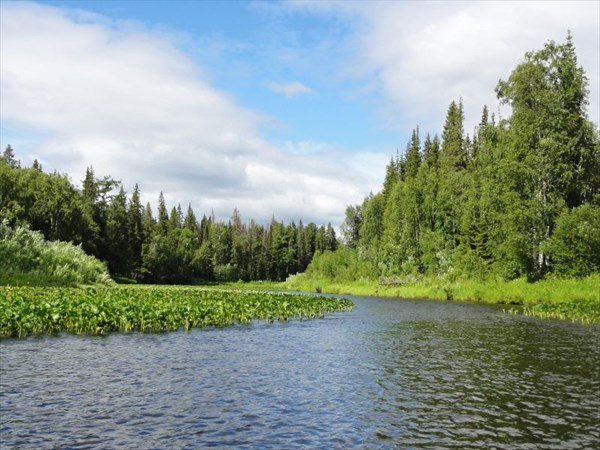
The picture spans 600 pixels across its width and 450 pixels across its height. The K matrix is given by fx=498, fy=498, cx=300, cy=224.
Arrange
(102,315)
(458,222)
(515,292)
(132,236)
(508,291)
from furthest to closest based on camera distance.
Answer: (132,236)
(458,222)
(508,291)
(515,292)
(102,315)

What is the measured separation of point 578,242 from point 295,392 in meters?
41.6

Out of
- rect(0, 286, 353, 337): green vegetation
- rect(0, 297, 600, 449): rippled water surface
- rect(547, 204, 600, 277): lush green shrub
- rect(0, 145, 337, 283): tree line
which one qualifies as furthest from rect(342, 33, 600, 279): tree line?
rect(0, 145, 337, 283): tree line

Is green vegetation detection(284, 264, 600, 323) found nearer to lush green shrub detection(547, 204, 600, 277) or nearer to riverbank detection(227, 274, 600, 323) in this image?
riverbank detection(227, 274, 600, 323)

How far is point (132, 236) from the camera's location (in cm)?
13112

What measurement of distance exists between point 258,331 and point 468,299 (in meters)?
40.2

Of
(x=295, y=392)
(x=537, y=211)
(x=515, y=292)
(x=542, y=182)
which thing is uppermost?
(x=542, y=182)

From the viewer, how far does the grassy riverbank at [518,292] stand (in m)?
38.9

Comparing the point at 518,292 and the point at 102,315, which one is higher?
the point at 518,292

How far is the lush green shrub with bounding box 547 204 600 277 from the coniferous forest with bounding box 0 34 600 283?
11cm

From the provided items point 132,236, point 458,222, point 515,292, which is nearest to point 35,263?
point 515,292

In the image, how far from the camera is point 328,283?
106500 millimetres

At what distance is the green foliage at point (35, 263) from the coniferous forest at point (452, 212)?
4514 mm

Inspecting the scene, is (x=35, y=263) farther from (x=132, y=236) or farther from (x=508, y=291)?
(x=132, y=236)

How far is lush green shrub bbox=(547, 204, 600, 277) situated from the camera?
152ft
